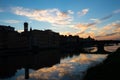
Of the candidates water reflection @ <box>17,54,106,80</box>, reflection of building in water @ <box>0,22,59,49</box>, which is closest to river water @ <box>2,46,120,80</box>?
water reflection @ <box>17,54,106,80</box>

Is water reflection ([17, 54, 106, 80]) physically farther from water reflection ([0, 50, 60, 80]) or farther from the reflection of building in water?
the reflection of building in water

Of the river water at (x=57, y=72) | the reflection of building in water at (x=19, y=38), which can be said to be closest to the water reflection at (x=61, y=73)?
the river water at (x=57, y=72)

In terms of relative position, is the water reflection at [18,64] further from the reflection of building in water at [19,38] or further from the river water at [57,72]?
the reflection of building in water at [19,38]

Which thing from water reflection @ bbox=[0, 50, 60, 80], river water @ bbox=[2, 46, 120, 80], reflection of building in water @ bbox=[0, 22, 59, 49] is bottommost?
water reflection @ bbox=[0, 50, 60, 80]

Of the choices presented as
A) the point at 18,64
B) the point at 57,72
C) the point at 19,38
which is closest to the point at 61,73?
the point at 57,72

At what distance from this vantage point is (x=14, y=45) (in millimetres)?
141625

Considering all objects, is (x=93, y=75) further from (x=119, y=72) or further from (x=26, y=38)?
(x=26, y=38)

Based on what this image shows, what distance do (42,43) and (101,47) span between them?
2709 inches

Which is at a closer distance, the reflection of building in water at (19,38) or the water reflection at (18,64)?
the water reflection at (18,64)

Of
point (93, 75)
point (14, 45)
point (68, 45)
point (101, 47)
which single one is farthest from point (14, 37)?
point (93, 75)

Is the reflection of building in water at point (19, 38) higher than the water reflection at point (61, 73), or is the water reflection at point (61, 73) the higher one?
the reflection of building in water at point (19, 38)

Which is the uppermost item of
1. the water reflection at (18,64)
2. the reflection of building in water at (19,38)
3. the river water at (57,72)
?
the reflection of building in water at (19,38)

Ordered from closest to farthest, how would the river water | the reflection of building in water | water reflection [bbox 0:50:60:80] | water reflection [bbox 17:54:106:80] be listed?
1. water reflection [bbox 17:54:106:80]
2. the river water
3. water reflection [bbox 0:50:60:80]
4. the reflection of building in water

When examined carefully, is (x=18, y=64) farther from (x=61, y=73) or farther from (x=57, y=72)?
(x=61, y=73)
